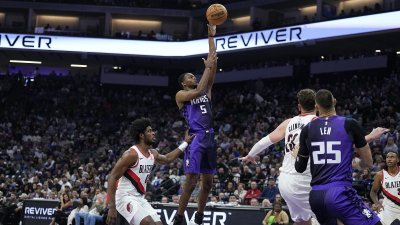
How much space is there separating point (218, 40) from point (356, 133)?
2670 centimetres

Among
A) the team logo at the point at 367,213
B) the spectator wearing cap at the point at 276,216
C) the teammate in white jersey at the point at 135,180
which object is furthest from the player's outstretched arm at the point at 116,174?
the spectator wearing cap at the point at 276,216

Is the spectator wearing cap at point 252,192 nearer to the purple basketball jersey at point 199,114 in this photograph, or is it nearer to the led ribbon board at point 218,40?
the purple basketball jersey at point 199,114

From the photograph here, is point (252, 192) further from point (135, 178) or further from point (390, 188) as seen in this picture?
point (135, 178)

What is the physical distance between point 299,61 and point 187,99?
90.1 feet

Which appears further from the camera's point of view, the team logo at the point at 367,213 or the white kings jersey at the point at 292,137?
the white kings jersey at the point at 292,137

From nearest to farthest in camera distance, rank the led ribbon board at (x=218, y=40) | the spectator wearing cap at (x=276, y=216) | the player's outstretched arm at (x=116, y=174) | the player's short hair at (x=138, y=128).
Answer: the player's outstretched arm at (x=116, y=174) → the player's short hair at (x=138, y=128) → the spectator wearing cap at (x=276, y=216) → the led ribbon board at (x=218, y=40)

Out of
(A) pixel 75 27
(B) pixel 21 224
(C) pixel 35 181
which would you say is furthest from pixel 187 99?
(A) pixel 75 27

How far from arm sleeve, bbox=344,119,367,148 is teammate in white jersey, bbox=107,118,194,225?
3.24m

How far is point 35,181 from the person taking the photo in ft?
83.3

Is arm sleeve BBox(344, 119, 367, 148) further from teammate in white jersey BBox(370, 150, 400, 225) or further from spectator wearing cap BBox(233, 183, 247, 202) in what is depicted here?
spectator wearing cap BBox(233, 183, 247, 202)

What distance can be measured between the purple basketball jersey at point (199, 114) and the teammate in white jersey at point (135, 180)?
773mm

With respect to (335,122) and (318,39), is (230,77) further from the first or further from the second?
(335,122)

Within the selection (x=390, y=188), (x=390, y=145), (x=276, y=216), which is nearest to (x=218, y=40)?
(x=390, y=145)

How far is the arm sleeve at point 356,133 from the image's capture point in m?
6.10
